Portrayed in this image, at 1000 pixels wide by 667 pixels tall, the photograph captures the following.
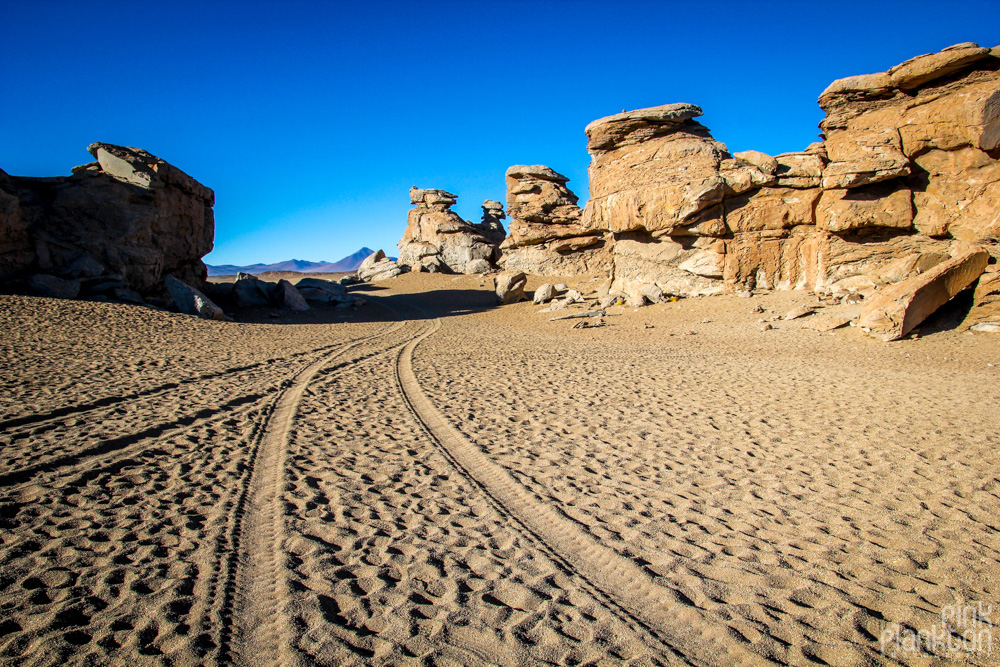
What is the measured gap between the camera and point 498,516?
4.94 m

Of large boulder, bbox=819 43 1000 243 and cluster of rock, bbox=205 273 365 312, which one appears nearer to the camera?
large boulder, bbox=819 43 1000 243

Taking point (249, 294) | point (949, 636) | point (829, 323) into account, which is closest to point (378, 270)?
point (249, 294)

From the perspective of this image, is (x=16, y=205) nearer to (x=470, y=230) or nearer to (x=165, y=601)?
(x=165, y=601)

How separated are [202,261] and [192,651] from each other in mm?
28610

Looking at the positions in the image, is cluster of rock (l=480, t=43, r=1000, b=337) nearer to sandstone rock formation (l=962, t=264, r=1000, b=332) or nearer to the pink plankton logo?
sandstone rock formation (l=962, t=264, r=1000, b=332)

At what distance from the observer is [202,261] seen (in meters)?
26.5

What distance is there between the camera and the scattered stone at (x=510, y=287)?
29.0m

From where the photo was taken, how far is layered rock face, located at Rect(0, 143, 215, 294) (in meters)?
17.9

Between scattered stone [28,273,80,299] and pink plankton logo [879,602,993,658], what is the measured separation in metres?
23.4

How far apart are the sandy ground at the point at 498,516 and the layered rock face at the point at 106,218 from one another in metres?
10.1

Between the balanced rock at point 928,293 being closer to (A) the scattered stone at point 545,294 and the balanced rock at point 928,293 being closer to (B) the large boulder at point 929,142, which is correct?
(B) the large boulder at point 929,142

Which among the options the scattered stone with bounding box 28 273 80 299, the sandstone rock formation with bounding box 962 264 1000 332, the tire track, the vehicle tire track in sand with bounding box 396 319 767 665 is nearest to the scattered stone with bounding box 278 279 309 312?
the scattered stone with bounding box 28 273 80 299

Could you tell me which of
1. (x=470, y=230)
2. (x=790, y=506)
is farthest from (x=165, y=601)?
(x=470, y=230)

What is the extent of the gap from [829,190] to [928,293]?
22.7 ft
